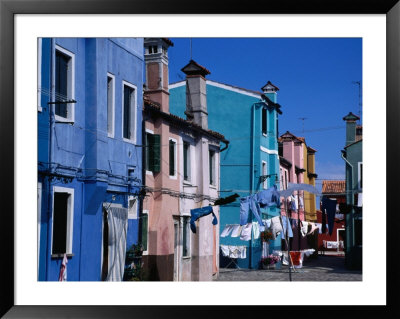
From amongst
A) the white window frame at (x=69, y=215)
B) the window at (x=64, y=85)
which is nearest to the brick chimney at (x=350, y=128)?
the window at (x=64, y=85)

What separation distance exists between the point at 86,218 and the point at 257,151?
26.8 ft

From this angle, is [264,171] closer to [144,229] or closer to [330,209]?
[330,209]

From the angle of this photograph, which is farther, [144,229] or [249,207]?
[249,207]

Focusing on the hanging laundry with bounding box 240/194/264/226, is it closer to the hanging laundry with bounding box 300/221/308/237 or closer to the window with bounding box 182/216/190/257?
the hanging laundry with bounding box 300/221/308/237

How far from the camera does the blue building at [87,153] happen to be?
762cm

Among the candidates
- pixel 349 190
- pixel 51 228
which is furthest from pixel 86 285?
pixel 349 190

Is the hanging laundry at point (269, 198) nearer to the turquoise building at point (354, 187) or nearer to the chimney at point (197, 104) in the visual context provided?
the chimney at point (197, 104)

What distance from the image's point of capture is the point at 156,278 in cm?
946

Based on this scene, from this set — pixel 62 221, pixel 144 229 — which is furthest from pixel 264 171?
pixel 62 221

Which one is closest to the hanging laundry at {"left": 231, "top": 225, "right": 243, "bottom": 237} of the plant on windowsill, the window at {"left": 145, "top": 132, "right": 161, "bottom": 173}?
the window at {"left": 145, "top": 132, "right": 161, "bottom": 173}

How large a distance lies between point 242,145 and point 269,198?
3.58 m

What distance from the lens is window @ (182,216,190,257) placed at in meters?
13.1

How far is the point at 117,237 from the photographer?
9820 mm

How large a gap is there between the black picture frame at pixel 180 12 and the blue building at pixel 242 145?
→ 24.3ft
